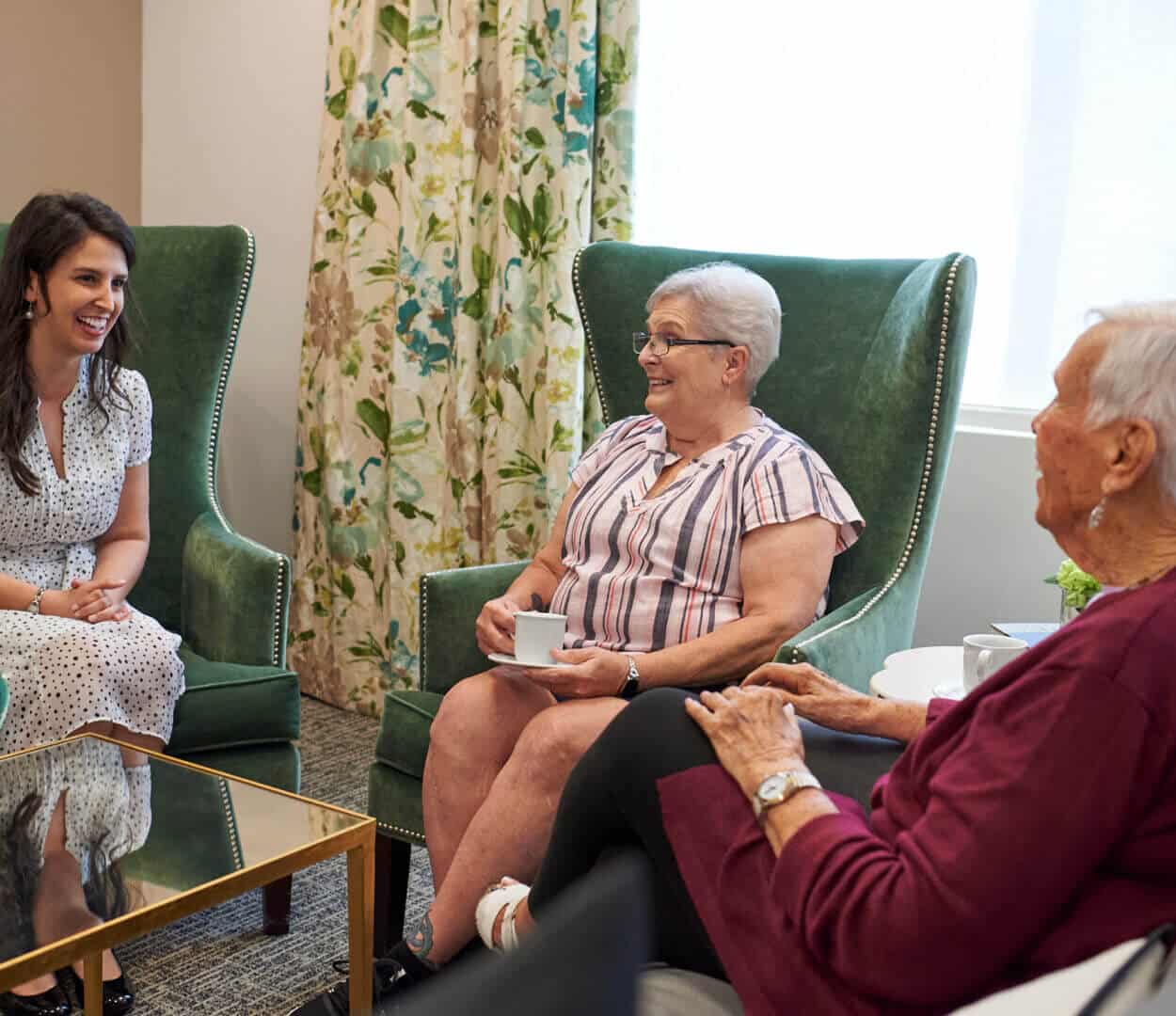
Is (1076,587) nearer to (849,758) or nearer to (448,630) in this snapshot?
(849,758)

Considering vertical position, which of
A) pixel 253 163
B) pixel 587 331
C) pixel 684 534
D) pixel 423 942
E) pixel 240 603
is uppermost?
pixel 253 163

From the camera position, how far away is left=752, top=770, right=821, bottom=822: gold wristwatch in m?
1.28

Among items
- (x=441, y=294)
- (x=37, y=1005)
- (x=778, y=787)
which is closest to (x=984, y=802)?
(x=778, y=787)

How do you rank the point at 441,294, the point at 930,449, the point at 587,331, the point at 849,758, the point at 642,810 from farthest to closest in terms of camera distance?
the point at 441,294 → the point at 587,331 → the point at 930,449 → the point at 849,758 → the point at 642,810

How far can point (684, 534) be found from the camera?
213 centimetres

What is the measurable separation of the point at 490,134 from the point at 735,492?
152cm

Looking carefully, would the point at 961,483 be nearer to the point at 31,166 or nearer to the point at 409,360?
the point at 409,360

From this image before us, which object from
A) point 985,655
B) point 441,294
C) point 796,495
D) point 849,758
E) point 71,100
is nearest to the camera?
point 849,758

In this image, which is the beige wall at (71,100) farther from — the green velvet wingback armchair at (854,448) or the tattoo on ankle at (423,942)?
the tattoo on ankle at (423,942)

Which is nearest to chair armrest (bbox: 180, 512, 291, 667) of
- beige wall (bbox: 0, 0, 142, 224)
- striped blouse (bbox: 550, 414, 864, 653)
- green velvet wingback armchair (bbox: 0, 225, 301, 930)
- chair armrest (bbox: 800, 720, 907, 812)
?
green velvet wingback armchair (bbox: 0, 225, 301, 930)

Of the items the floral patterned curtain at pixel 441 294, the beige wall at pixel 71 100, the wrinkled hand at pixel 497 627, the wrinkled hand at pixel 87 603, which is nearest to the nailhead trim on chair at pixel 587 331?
the floral patterned curtain at pixel 441 294

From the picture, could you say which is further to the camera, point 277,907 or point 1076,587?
point 277,907

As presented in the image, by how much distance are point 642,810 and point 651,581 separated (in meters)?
0.74

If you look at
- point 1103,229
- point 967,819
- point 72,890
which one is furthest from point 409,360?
point 967,819
